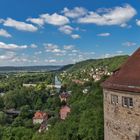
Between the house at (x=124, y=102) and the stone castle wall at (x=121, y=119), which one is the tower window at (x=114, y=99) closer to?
the house at (x=124, y=102)

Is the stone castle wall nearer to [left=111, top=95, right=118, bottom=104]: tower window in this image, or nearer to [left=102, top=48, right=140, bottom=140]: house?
[left=102, top=48, right=140, bottom=140]: house

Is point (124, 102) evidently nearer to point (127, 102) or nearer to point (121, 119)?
point (127, 102)

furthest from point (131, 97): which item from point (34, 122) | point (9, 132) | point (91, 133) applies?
point (34, 122)

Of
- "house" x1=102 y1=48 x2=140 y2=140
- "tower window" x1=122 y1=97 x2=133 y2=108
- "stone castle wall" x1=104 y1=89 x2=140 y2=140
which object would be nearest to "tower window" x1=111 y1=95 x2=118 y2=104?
"house" x1=102 y1=48 x2=140 y2=140

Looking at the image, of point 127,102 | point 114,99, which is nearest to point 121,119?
point 127,102

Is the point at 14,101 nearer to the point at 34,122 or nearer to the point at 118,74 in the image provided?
the point at 34,122

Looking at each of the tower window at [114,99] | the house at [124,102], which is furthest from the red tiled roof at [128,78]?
the tower window at [114,99]
